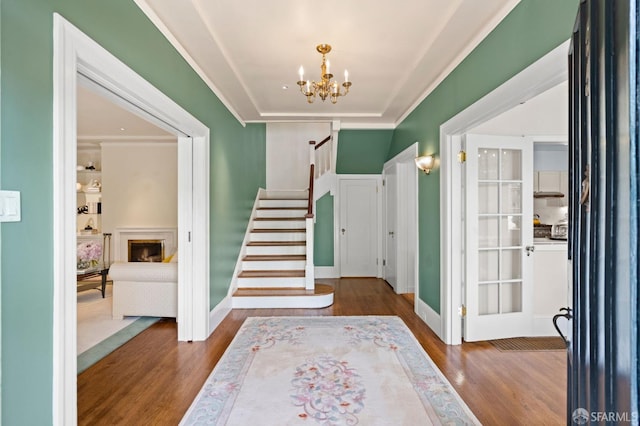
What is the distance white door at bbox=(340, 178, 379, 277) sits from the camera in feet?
20.9

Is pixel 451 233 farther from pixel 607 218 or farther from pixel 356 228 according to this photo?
pixel 356 228

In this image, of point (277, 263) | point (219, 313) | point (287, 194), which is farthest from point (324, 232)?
point (219, 313)

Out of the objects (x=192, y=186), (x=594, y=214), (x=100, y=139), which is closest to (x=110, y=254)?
(x=100, y=139)

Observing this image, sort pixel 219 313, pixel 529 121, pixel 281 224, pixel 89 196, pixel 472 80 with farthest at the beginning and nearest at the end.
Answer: pixel 89 196 < pixel 281 224 < pixel 219 313 < pixel 529 121 < pixel 472 80

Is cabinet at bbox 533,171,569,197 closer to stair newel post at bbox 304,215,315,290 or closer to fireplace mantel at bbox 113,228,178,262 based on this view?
stair newel post at bbox 304,215,315,290

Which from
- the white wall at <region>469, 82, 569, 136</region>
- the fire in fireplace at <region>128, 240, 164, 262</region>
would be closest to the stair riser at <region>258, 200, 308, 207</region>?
the fire in fireplace at <region>128, 240, 164, 262</region>

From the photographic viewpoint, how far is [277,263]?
5090mm

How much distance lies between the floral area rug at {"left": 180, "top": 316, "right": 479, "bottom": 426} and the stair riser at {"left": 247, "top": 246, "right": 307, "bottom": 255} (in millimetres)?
1942

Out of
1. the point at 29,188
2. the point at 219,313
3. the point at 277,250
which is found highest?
the point at 29,188

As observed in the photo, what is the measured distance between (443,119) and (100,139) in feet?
21.6

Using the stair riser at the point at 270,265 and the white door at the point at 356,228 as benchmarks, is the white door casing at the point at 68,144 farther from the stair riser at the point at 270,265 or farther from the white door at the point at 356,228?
the white door at the point at 356,228

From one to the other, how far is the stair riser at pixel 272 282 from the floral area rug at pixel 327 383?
120 centimetres

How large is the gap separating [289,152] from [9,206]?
6259 millimetres

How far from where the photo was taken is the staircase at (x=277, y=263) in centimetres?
441
